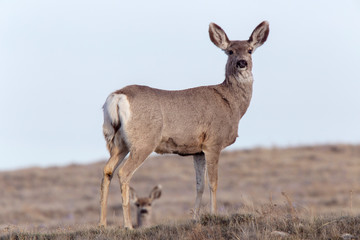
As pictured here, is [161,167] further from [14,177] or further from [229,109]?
[229,109]

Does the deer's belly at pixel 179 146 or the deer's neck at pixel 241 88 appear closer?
the deer's belly at pixel 179 146

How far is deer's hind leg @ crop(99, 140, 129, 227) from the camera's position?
29.7ft

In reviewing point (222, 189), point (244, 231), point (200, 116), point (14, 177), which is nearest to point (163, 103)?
point (200, 116)

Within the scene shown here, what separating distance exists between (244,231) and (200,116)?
2.41 meters

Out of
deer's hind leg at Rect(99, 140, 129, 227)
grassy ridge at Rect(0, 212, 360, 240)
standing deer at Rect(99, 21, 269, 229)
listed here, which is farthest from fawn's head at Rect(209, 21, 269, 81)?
grassy ridge at Rect(0, 212, 360, 240)

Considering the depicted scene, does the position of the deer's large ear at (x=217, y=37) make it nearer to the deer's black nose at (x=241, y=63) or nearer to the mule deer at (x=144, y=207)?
the deer's black nose at (x=241, y=63)

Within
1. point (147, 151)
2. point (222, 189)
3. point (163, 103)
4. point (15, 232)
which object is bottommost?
point (222, 189)

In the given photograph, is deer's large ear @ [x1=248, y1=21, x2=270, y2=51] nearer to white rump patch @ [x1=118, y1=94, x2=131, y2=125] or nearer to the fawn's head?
the fawn's head

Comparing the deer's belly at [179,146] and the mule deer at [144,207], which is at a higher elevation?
the deer's belly at [179,146]

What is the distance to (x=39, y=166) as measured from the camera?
34000 millimetres

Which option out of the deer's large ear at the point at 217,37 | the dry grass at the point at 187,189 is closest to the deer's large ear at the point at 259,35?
the deer's large ear at the point at 217,37

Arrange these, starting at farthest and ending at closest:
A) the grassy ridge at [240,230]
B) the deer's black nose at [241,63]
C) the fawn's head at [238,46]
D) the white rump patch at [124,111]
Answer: the fawn's head at [238,46] < the deer's black nose at [241,63] < the white rump patch at [124,111] < the grassy ridge at [240,230]

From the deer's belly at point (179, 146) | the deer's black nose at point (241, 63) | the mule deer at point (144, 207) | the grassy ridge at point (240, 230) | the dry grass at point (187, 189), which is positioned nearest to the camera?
the grassy ridge at point (240, 230)

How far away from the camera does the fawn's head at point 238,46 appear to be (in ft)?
33.9
